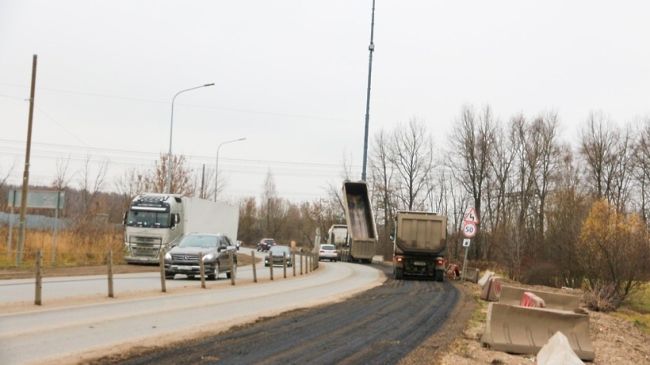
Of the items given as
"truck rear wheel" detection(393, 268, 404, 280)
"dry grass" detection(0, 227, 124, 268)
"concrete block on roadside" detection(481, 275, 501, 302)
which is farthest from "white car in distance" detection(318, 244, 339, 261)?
"concrete block on roadside" detection(481, 275, 501, 302)

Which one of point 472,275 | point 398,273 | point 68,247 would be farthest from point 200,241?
point 472,275

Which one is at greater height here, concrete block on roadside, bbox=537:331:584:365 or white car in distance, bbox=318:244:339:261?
concrete block on roadside, bbox=537:331:584:365

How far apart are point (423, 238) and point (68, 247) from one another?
18298 mm

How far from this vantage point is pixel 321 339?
1102 centimetres

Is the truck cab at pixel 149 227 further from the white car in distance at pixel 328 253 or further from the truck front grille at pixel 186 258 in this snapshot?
the white car in distance at pixel 328 253

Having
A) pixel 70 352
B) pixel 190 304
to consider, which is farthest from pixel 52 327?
pixel 190 304

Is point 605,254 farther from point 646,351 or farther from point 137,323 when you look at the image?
point 137,323

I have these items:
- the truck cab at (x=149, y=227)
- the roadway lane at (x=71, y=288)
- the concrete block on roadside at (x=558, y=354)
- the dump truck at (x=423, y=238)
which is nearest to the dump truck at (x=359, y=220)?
the dump truck at (x=423, y=238)

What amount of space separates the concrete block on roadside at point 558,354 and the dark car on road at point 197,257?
1631 cm

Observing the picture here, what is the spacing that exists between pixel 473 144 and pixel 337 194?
2428 cm

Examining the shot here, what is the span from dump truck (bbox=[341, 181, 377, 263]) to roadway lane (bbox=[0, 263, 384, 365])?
83.1 ft

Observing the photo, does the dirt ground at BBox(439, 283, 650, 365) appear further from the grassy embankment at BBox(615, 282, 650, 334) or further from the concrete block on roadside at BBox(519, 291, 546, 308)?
the grassy embankment at BBox(615, 282, 650, 334)

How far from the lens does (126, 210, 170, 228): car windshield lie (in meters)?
33.2

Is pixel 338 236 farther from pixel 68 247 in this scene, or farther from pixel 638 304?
pixel 638 304
